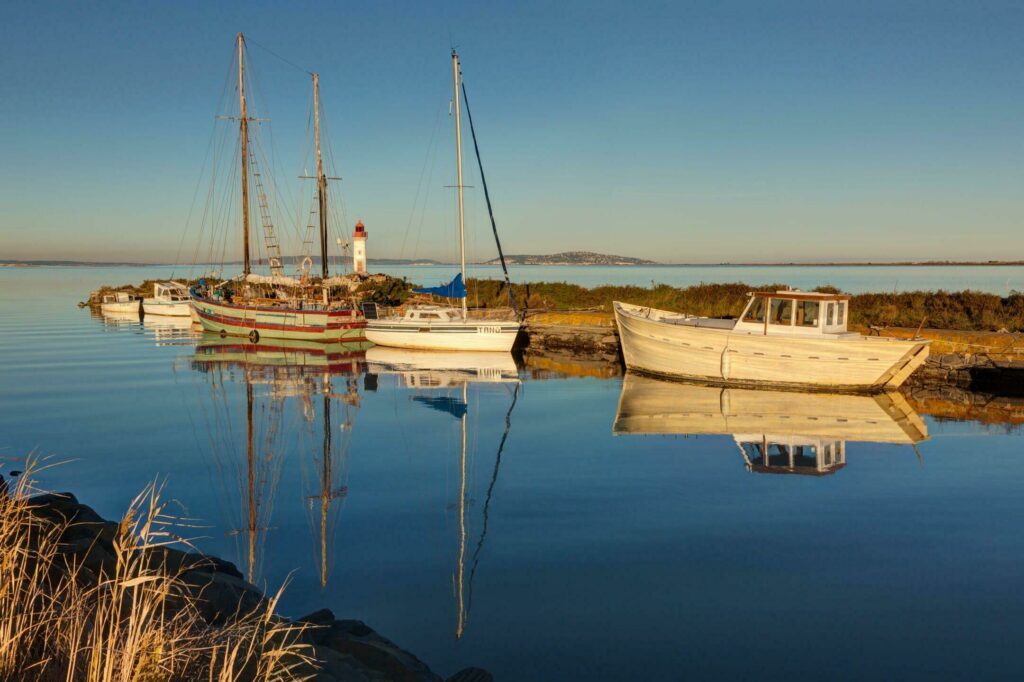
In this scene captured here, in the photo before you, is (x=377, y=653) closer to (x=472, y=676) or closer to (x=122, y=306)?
(x=472, y=676)

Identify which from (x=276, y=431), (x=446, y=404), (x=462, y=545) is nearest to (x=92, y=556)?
(x=462, y=545)

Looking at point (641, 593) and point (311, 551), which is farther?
point (311, 551)

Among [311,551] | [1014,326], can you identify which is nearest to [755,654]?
[311,551]

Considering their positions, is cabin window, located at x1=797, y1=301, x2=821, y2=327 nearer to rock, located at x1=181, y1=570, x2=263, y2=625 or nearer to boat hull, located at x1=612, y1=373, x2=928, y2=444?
boat hull, located at x1=612, y1=373, x2=928, y2=444

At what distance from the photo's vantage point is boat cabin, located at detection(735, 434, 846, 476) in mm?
13094

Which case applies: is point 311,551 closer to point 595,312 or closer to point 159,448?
point 159,448

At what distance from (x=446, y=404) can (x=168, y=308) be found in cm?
4107

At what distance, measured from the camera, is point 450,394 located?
70.5ft

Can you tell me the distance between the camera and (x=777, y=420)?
17047 millimetres

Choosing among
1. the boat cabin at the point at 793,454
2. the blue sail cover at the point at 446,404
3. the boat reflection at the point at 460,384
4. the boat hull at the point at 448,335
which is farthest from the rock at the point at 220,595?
the boat hull at the point at 448,335

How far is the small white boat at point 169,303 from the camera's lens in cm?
5281

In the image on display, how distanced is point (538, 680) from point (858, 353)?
667 inches

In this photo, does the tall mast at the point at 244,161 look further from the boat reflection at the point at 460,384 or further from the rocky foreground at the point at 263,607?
the rocky foreground at the point at 263,607

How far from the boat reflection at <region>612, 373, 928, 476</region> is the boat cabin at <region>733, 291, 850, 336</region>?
72.2 inches
